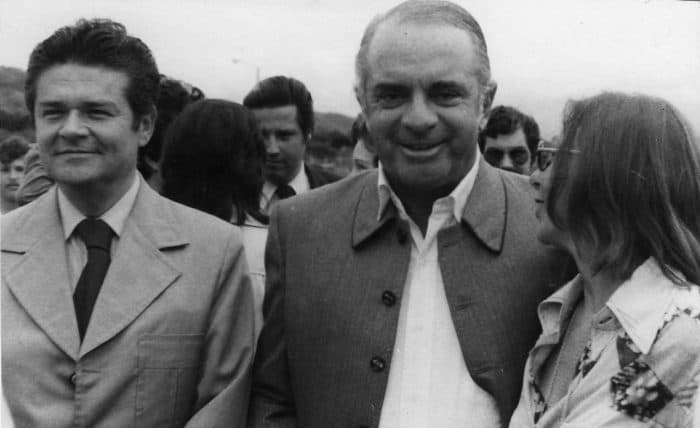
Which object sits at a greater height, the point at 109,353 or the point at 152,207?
the point at 152,207

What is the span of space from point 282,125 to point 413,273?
106 inches

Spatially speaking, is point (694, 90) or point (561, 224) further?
point (694, 90)

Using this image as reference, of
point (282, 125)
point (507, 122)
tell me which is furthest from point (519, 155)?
point (282, 125)

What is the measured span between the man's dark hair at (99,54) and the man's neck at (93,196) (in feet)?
0.76

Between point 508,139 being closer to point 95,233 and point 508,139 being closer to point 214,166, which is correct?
point 214,166

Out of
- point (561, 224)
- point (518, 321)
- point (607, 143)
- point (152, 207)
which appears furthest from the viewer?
point (152, 207)

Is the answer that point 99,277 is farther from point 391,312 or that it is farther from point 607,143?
point 607,143

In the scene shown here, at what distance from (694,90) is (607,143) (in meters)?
0.90

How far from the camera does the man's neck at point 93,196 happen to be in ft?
8.80

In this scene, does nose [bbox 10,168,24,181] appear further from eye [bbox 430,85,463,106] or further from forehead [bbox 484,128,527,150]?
eye [bbox 430,85,463,106]

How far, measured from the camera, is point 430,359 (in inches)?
101

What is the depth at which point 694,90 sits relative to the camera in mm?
2953

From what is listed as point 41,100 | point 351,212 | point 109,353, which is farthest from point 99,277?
point 351,212

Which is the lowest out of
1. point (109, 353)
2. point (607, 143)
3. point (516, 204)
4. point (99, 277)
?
point (109, 353)
